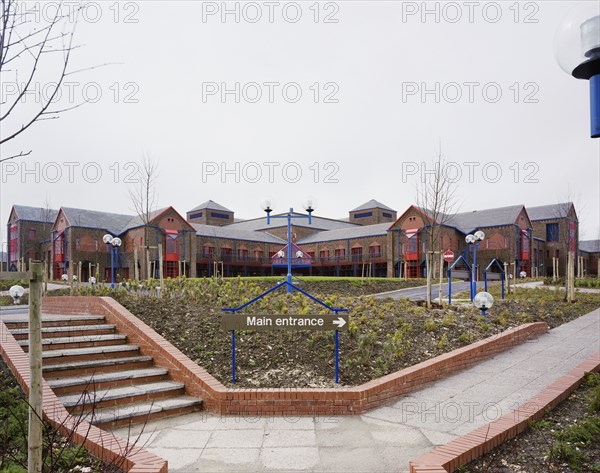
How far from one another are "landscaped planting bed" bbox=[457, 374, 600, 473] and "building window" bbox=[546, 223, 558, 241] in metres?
57.7

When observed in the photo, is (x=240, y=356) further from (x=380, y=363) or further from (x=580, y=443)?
(x=580, y=443)

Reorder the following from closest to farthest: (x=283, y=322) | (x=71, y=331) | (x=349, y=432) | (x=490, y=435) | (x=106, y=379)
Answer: (x=490, y=435) → (x=349, y=432) → (x=106, y=379) → (x=283, y=322) → (x=71, y=331)

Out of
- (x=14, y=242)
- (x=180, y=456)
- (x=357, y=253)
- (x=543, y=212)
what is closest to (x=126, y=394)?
(x=180, y=456)

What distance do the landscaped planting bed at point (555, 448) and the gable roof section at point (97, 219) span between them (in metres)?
44.8

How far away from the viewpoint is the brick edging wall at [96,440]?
3891 millimetres

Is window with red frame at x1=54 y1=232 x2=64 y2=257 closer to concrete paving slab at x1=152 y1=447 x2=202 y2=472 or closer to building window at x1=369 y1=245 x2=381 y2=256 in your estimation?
building window at x1=369 y1=245 x2=381 y2=256

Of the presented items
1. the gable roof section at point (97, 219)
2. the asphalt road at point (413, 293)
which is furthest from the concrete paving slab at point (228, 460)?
the gable roof section at point (97, 219)

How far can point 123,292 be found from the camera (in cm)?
1101

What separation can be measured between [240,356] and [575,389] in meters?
4.93

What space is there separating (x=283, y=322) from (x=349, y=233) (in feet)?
155

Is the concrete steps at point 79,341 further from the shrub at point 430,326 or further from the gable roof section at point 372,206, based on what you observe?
the gable roof section at point 372,206

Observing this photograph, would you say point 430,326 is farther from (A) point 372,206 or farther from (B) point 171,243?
(A) point 372,206

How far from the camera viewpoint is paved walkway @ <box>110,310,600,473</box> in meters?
4.62

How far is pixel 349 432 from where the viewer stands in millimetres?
5434
